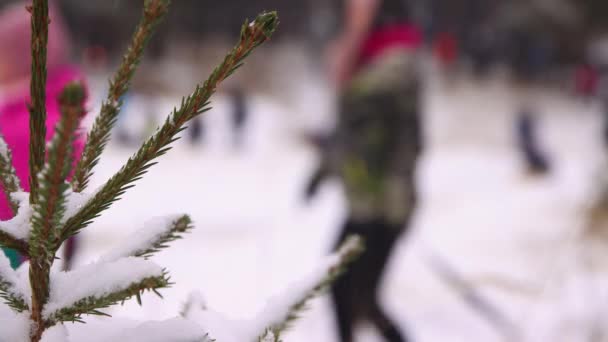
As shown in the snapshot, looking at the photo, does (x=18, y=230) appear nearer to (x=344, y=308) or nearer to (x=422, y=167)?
(x=344, y=308)

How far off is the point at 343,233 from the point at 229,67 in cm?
128

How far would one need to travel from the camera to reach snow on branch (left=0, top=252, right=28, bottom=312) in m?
0.41

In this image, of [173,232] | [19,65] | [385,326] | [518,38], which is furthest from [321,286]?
[518,38]

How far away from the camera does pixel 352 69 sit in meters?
1.60

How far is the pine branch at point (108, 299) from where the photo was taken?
369 millimetres

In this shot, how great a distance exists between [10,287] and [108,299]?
0.25ft

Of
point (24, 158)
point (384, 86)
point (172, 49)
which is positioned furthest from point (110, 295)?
point (172, 49)

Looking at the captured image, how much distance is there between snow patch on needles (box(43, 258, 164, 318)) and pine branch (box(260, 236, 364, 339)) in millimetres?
137

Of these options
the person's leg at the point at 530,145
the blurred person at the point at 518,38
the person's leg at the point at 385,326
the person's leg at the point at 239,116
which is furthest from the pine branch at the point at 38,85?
the blurred person at the point at 518,38

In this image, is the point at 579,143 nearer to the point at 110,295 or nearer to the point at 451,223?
the point at 451,223

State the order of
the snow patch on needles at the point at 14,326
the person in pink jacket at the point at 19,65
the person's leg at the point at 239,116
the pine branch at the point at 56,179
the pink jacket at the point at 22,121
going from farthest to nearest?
the person's leg at the point at 239,116
the person in pink jacket at the point at 19,65
the pink jacket at the point at 22,121
the snow patch on needles at the point at 14,326
the pine branch at the point at 56,179

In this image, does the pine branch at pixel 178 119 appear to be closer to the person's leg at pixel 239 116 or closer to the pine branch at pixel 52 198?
the pine branch at pixel 52 198

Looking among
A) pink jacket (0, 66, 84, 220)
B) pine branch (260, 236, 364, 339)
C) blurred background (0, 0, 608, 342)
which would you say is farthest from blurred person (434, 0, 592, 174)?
pine branch (260, 236, 364, 339)

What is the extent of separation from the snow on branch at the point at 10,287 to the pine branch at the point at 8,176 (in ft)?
0.12
